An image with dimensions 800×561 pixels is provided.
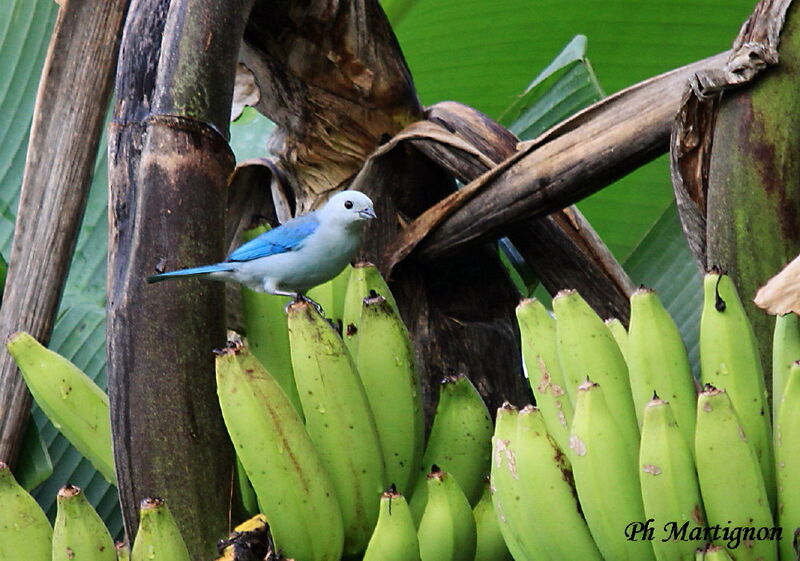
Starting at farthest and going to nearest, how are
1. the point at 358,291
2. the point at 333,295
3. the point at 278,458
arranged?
the point at 333,295 → the point at 358,291 → the point at 278,458

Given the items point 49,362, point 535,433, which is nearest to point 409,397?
point 535,433

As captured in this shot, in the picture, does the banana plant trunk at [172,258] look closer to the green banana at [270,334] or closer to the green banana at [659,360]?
the green banana at [270,334]

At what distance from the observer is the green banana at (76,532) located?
1009 millimetres

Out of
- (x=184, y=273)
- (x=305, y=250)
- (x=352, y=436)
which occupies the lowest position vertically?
(x=352, y=436)

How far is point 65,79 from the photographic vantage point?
1.32 meters

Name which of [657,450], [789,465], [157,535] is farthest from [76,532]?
[789,465]

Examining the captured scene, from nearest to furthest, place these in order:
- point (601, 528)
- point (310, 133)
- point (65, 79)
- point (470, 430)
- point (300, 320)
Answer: point (601, 528), point (300, 320), point (470, 430), point (65, 79), point (310, 133)

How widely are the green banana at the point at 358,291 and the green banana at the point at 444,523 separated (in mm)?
206

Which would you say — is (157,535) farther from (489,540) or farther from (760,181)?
(760,181)

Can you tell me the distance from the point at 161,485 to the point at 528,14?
1.32 m

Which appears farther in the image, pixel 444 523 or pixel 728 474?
pixel 444 523

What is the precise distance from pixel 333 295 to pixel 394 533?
46 cm

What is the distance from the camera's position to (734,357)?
3.10 feet

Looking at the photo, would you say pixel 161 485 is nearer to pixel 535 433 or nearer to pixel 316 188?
pixel 535 433
